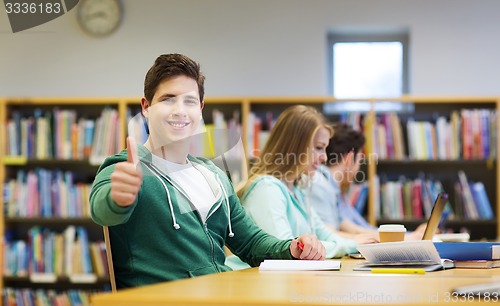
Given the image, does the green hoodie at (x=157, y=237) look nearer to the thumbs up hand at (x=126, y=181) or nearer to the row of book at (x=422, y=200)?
the thumbs up hand at (x=126, y=181)

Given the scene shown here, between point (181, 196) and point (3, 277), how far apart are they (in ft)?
12.4

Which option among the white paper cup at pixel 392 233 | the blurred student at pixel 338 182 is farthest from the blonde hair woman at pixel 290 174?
the blurred student at pixel 338 182

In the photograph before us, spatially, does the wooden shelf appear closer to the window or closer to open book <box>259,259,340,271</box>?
the window

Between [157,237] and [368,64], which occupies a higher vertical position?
[368,64]

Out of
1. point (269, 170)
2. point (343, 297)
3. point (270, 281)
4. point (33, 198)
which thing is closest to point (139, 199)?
point (270, 281)

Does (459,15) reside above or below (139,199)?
above

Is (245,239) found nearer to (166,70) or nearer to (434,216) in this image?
(166,70)

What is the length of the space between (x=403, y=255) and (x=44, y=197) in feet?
12.8

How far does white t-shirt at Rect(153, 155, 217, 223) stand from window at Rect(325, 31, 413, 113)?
3763 millimetres

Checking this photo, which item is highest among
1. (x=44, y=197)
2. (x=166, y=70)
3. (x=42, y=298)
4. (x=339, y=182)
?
(x=166, y=70)

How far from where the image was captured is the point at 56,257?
522 centimetres

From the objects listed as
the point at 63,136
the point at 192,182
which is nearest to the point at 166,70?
the point at 192,182

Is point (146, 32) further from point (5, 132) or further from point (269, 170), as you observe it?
point (269, 170)

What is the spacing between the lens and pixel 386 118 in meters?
5.28
